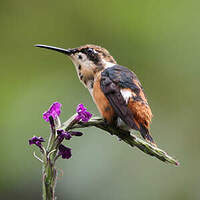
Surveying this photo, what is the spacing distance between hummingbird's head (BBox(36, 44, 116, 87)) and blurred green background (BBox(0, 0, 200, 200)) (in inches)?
26.4

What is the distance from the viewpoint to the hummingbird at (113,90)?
2.94 metres

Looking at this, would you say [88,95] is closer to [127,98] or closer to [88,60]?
[88,60]

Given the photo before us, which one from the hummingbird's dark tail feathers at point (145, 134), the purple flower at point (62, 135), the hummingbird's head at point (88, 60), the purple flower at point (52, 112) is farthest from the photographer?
the hummingbird's head at point (88, 60)

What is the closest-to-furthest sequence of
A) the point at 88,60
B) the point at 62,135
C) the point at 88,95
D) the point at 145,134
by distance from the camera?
the point at 62,135 < the point at 145,134 < the point at 88,60 < the point at 88,95

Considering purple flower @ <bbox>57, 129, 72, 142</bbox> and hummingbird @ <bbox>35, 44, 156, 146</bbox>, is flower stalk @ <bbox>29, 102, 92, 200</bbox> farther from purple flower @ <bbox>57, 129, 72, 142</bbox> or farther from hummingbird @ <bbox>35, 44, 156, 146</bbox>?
hummingbird @ <bbox>35, 44, 156, 146</bbox>

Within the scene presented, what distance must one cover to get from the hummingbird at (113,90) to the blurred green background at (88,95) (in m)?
0.74

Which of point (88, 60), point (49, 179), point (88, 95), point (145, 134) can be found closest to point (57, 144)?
point (49, 179)

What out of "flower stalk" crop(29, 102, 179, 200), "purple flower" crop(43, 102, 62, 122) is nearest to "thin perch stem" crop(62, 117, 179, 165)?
"flower stalk" crop(29, 102, 179, 200)

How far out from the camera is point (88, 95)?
4691 mm

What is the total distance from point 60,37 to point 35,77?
2.30 feet

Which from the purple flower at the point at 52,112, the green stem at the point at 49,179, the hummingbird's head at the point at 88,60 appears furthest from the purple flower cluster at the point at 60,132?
the hummingbird's head at the point at 88,60

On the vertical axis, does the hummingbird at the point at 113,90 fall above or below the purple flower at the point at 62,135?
above

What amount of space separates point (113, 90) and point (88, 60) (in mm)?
701

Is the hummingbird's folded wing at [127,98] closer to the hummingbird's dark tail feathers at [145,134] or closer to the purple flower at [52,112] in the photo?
the hummingbird's dark tail feathers at [145,134]
